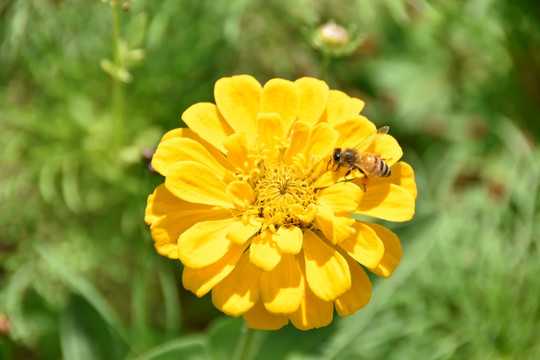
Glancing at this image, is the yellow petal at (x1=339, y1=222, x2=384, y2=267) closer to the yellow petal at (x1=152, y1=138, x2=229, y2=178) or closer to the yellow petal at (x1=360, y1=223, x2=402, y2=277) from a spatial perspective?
the yellow petal at (x1=360, y1=223, x2=402, y2=277)

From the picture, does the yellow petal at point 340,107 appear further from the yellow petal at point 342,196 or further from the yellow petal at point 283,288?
the yellow petal at point 283,288

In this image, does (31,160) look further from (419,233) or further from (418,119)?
(418,119)

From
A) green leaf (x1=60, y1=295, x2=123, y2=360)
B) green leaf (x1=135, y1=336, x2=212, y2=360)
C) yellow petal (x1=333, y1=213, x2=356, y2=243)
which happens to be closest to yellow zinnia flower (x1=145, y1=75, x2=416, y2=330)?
yellow petal (x1=333, y1=213, x2=356, y2=243)

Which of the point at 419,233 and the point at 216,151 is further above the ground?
the point at 216,151

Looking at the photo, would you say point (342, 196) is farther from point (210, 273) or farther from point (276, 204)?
point (210, 273)

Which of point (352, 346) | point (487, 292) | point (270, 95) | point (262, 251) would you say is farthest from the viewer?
point (487, 292)

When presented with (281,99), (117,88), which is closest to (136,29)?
(117,88)

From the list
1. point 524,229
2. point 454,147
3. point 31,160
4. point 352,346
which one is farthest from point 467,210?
point 31,160
